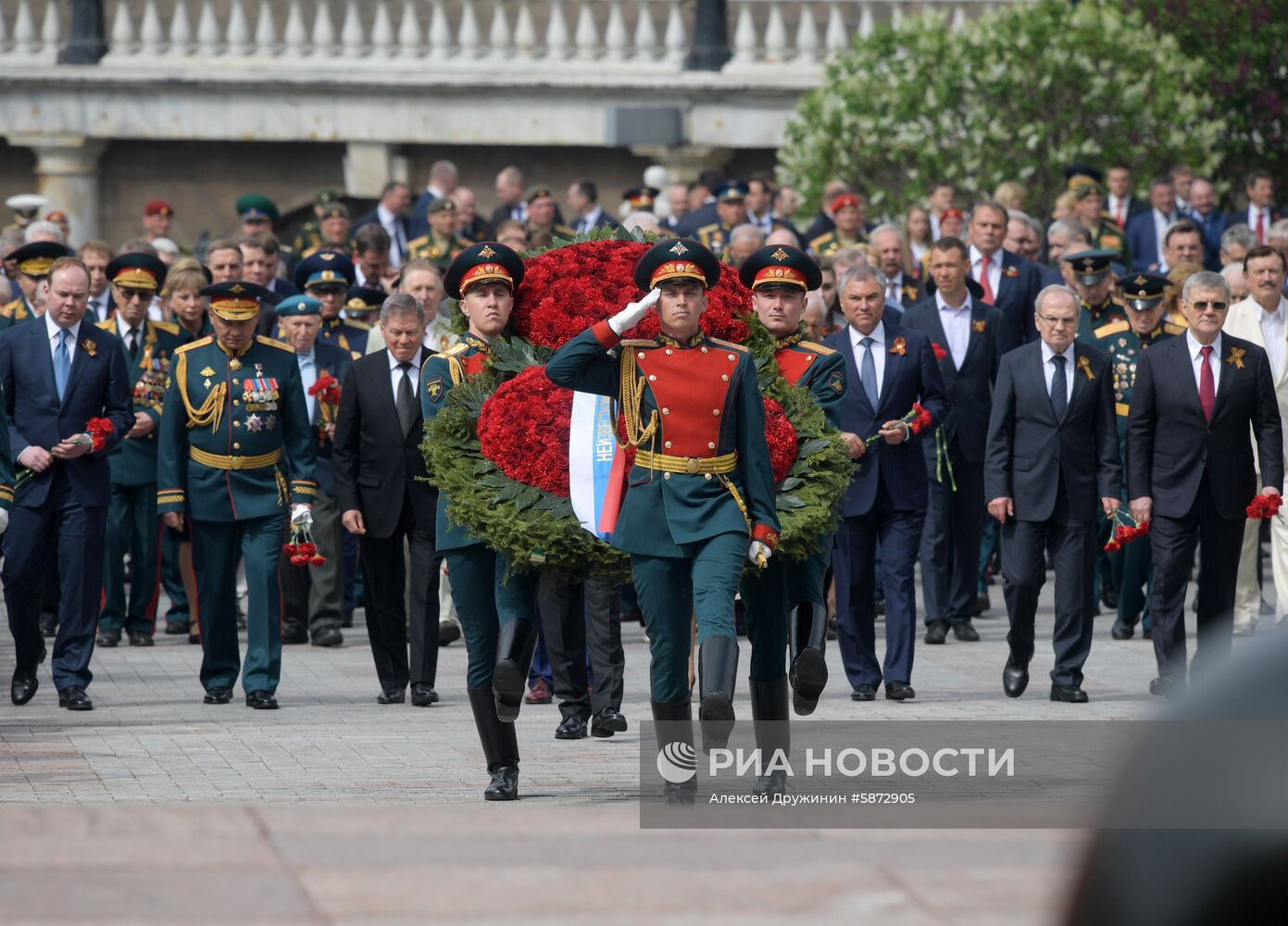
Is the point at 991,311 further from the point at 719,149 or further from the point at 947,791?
the point at 719,149

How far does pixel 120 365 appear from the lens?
469 inches

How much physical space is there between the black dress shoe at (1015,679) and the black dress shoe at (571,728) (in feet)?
7.48

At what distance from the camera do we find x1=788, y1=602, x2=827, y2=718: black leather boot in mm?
8797

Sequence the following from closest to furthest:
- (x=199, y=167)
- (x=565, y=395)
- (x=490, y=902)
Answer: (x=490, y=902) < (x=565, y=395) < (x=199, y=167)

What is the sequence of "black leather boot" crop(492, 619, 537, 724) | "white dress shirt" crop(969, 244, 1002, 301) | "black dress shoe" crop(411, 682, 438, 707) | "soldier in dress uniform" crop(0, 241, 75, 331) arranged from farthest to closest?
"white dress shirt" crop(969, 244, 1002, 301) < "soldier in dress uniform" crop(0, 241, 75, 331) < "black dress shoe" crop(411, 682, 438, 707) < "black leather boot" crop(492, 619, 537, 724)

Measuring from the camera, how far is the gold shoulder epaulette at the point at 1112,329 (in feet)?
45.5

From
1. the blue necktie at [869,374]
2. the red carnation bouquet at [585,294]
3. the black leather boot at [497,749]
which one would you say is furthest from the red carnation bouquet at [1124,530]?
the black leather boot at [497,749]

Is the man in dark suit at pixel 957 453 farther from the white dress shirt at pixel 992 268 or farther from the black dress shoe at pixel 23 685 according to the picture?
the black dress shoe at pixel 23 685

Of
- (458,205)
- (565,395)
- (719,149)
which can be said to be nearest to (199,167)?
(719,149)

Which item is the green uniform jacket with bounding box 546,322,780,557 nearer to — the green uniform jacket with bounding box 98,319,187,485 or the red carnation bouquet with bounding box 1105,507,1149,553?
the red carnation bouquet with bounding box 1105,507,1149,553

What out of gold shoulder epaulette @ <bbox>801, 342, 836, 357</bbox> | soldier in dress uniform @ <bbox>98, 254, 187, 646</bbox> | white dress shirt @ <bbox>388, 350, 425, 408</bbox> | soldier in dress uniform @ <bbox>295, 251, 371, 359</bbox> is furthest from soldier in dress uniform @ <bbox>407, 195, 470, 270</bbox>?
gold shoulder epaulette @ <bbox>801, 342, 836, 357</bbox>

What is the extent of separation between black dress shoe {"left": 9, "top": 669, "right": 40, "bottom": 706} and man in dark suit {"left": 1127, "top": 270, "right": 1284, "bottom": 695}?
541 cm

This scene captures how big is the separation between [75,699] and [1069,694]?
473cm

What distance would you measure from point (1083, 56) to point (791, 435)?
10871 mm
